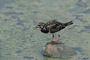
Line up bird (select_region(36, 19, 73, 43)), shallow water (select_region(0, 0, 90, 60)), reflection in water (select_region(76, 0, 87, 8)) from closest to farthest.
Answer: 1. bird (select_region(36, 19, 73, 43))
2. shallow water (select_region(0, 0, 90, 60))
3. reflection in water (select_region(76, 0, 87, 8))

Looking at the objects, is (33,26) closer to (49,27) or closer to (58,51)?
(49,27)

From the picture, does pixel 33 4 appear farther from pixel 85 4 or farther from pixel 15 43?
pixel 15 43

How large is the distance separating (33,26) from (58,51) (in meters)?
2.65

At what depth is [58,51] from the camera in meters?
12.4

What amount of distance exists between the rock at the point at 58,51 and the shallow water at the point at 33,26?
0.18 m

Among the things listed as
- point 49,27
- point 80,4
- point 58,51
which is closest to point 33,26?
point 49,27

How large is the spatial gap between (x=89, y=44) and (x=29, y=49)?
81.3 inches

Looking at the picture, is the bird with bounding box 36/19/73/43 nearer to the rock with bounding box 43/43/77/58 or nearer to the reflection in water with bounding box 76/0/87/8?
the rock with bounding box 43/43/77/58

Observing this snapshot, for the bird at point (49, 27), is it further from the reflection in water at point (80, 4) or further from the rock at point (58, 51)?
the reflection in water at point (80, 4)

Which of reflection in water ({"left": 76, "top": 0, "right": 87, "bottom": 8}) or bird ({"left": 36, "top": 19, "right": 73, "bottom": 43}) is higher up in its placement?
reflection in water ({"left": 76, "top": 0, "right": 87, "bottom": 8})

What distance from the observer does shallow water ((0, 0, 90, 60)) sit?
41.5 feet

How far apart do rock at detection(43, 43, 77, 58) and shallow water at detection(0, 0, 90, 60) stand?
7.1 inches

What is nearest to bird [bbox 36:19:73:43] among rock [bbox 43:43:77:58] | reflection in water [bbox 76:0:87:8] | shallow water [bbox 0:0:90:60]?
rock [bbox 43:43:77:58]

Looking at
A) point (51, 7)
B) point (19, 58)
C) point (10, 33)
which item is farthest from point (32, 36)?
point (51, 7)
